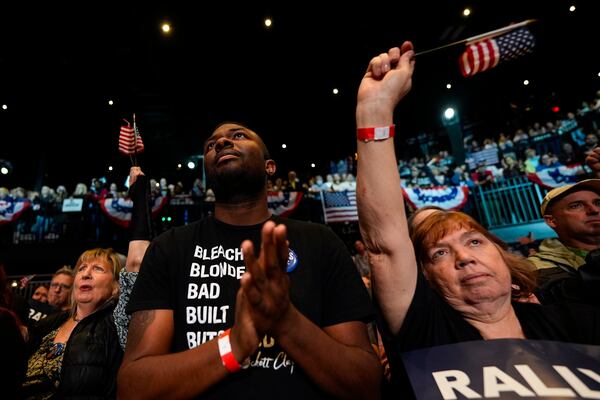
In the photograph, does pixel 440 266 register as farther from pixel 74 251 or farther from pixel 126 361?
pixel 74 251

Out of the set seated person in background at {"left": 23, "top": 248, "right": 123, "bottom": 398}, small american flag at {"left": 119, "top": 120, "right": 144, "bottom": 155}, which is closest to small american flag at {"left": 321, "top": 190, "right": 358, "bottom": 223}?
small american flag at {"left": 119, "top": 120, "right": 144, "bottom": 155}

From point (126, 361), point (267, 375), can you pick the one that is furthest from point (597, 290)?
point (126, 361)

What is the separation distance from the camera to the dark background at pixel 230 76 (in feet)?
34.9

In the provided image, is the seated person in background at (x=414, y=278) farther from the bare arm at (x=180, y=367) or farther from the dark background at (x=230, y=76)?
the dark background at (x=230, y=76)

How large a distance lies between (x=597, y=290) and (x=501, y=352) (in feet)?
3.91

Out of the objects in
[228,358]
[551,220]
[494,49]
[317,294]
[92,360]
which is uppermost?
[494,49]

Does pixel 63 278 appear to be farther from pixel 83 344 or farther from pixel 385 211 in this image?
pixel 385 211

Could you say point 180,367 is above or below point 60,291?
below

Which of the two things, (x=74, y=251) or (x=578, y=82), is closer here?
(x=74, y=251)

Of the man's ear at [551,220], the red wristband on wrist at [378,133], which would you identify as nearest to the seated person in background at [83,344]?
the red wristband on wrist at [378,133]

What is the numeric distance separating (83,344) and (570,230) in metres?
4.26

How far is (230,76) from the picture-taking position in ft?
44.2

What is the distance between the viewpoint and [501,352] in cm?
130

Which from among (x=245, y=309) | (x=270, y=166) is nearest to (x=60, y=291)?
(x=270, y=166)
